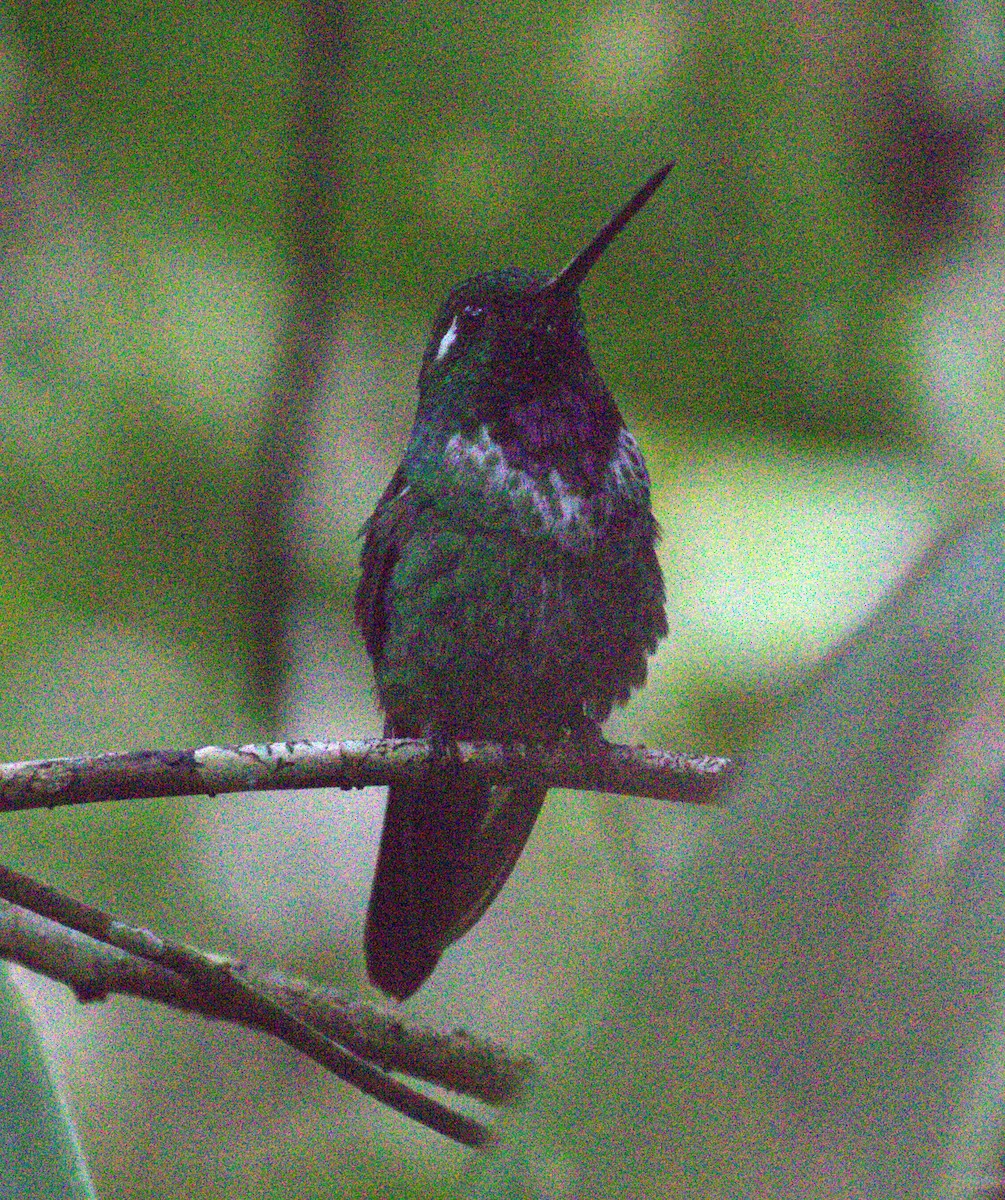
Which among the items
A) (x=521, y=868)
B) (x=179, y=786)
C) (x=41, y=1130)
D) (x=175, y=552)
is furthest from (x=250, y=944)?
(x=41, y=1130)

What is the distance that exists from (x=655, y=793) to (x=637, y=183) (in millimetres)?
1196

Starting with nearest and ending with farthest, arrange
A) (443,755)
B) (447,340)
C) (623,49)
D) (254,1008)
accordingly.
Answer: (254,1008)
(443,755)
(447,340)
(623,49)

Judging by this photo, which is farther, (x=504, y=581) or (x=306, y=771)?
(x=504, y=581)

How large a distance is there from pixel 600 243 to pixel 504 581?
53cm

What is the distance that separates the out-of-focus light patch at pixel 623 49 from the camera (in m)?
2.30

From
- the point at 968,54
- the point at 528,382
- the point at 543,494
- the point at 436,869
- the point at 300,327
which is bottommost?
the point at 436,869

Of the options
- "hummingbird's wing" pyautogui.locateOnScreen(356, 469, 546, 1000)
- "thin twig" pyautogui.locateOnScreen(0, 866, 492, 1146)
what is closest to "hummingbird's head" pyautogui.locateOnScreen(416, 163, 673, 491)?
"hummingbird's wing" pyautogui.locateOnScreen(356, 469, 546, 1000)

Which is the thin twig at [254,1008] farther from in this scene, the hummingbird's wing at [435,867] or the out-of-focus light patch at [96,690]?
the out-of-focus light patch at [96,690]

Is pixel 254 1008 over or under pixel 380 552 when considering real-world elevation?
under

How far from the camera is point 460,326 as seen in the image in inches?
77.4

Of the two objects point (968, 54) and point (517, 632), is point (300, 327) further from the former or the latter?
point (968, 54)

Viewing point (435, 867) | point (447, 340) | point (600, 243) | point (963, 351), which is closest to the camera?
point (600, 243)

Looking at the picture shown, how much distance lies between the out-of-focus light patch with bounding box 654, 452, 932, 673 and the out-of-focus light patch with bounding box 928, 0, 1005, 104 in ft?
1.90

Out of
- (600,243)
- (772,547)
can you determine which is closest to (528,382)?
(772,547)
